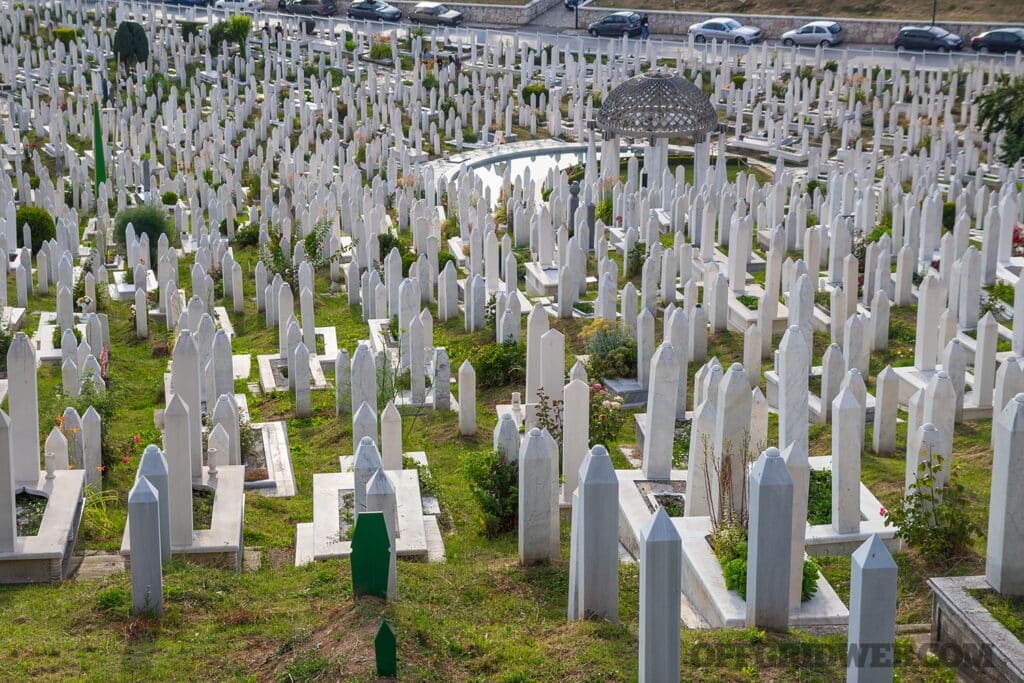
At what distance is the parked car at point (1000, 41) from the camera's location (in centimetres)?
3609

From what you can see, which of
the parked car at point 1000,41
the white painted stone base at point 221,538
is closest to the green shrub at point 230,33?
the parked car at point 1000,41

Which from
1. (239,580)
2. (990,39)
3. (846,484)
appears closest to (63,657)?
(239,580)

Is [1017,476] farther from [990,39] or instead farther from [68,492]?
[990,39]

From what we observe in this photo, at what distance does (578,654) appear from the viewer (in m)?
6.09

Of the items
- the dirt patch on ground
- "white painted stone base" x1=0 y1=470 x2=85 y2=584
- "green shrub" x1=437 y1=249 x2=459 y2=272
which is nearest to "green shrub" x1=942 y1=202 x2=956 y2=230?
"green shrub" x1=437 y1=249 x2=459 y2=272

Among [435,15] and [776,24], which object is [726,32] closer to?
[776,24]

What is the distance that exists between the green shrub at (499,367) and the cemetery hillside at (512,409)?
0.11ft

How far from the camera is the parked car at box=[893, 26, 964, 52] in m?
37.7

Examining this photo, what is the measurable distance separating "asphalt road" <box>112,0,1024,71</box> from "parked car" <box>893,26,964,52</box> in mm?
488

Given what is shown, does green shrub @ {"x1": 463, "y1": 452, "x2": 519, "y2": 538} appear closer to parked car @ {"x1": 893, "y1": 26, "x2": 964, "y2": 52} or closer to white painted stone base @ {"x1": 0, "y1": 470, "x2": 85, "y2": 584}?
white painted stone base @ {"x1": 0, "y1": 470, "x2": 85, "y2": 584}

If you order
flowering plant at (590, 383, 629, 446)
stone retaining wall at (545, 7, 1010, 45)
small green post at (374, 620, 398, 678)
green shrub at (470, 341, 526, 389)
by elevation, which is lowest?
green shrub at (470, 341, 526, 389)

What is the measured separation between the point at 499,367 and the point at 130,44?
23655 mm

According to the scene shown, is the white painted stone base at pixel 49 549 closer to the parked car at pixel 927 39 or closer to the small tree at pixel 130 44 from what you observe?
the small tree at pixel 130 44

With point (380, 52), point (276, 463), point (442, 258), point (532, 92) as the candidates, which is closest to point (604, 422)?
point (276, 463)
